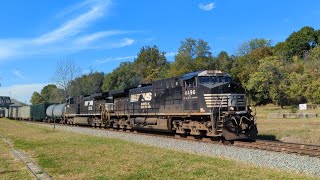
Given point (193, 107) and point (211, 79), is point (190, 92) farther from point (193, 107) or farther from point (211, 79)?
point (211, 79)

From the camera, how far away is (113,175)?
30.1ft

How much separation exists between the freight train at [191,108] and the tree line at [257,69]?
30.1 m

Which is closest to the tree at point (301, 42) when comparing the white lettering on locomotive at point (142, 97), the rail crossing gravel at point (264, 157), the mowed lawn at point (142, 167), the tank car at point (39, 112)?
the tank car at point (39, 112)

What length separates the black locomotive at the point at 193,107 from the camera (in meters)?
17.3

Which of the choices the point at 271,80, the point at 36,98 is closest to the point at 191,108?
the point at 271,80

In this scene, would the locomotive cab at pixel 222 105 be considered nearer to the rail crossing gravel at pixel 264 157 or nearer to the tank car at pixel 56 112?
the rail crossing gravel at pixel 264 157

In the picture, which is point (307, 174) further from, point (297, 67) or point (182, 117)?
point (297, 67)

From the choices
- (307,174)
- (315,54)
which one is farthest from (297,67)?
(307,174)

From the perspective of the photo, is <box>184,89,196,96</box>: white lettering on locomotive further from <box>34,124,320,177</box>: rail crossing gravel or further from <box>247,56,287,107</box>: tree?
<box>247,56,287,107</box>: tree

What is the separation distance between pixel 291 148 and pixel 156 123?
10.1 meters

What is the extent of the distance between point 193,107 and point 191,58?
68286 millimetres

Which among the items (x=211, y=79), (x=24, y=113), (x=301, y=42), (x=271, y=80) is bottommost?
(x=24, y=113)

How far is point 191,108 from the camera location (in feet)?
62.4

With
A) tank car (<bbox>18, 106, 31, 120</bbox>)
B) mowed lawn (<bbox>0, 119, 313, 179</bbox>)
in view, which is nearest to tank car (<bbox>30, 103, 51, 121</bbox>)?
tank car (<bbox>18, 106, 31, 120</bbox>)
